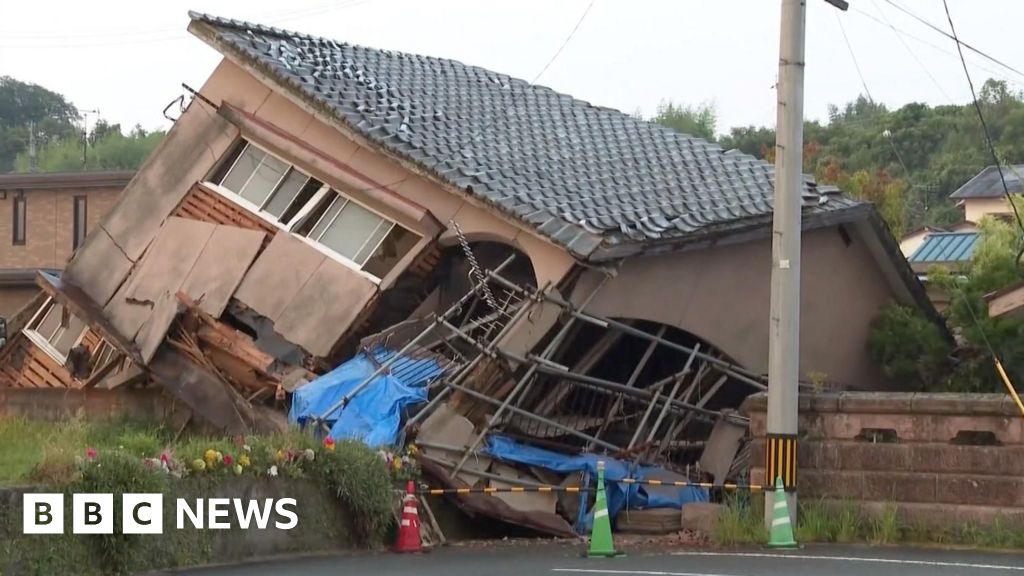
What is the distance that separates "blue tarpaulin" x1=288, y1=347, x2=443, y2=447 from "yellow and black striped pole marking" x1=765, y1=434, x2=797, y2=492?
491 cm

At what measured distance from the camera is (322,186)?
73.2 ft

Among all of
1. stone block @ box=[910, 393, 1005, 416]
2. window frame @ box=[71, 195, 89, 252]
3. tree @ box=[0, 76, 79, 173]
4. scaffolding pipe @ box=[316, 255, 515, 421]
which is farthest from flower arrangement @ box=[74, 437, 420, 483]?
tree @ box=[0, 76, 79, 173]

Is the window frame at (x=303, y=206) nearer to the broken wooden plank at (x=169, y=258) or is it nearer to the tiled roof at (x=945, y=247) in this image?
the broken wooden plank at (x=169, y=258)

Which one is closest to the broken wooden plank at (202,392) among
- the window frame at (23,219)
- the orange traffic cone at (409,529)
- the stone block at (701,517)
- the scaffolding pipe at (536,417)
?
the scaffolding pipe at (536,417)

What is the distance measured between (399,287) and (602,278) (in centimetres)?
345

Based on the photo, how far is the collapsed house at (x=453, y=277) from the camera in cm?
1955

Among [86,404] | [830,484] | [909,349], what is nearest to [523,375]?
[830,484]

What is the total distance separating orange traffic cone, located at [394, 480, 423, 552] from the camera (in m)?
16.5

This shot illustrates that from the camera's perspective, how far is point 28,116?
328 feet

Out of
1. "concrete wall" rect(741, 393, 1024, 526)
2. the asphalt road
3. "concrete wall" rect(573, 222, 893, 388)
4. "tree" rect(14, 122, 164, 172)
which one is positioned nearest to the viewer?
the asphalt road

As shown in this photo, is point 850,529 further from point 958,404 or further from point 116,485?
point 116,485

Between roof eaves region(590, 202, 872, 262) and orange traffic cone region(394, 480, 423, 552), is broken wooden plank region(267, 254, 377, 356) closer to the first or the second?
roof eaves region(590, 202, 872, 262)

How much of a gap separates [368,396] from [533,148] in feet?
20.7

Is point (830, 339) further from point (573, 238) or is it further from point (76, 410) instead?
point (76, 410)
